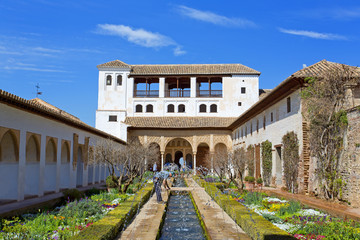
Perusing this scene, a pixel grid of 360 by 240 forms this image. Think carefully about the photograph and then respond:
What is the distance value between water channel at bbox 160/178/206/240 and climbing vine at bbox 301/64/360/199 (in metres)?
5.08

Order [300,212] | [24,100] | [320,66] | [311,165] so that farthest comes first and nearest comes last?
[320,66], [311,165], [24,100], [300,212]

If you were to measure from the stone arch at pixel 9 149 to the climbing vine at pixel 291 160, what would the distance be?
440 inches

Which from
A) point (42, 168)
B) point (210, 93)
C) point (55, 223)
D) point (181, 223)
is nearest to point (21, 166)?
point (42, 168)

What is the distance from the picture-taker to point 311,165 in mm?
14805

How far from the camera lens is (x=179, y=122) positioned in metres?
35.7

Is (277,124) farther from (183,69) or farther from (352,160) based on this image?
(183,69)

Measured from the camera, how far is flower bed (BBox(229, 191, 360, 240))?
273 inches

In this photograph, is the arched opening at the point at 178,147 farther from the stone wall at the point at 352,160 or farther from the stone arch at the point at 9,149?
the stone wall at the point at 352,160

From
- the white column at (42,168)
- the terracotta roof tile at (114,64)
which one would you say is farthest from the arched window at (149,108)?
the white column at (42,168)

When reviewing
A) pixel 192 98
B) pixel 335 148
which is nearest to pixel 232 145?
pixel 192 98

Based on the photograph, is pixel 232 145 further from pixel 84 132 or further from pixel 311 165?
pixel 311 165

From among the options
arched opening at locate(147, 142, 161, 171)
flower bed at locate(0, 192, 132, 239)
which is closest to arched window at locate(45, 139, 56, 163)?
flower bed at locate(0, 192, 132, 239)

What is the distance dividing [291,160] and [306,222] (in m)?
8.07

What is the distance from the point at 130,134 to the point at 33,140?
20.1 metres
